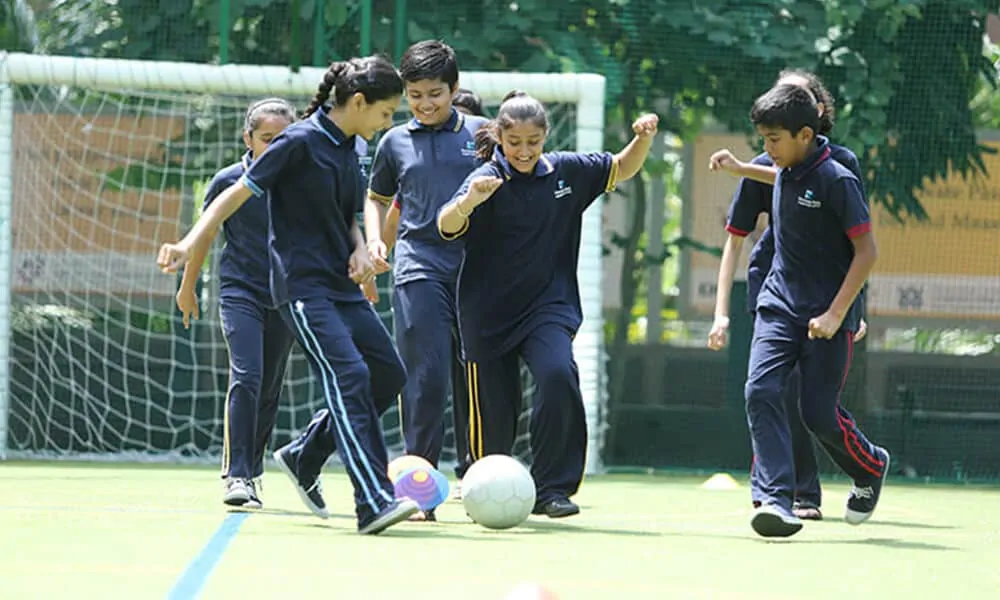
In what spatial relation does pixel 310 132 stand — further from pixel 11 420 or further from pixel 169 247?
pixel 11 420

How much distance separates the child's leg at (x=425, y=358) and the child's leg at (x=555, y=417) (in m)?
0.48

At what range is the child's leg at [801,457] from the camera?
820 centimetres

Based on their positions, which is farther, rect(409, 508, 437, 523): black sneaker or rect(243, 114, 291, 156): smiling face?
rect(243, 114, 291, 156): smiling face

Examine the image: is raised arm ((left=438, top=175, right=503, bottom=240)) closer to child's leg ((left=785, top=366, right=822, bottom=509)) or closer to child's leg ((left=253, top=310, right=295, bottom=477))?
child's leg ((left=253, top=310, right=295, bottom=477))

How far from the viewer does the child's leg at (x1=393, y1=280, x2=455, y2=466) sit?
25.2 ft

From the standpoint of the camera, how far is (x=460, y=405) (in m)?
8.95

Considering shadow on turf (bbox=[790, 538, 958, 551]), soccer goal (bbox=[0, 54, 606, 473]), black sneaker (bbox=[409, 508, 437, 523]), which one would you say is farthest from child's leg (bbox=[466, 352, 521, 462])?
soccer goal (bbox=[0, 54, 606, 473])

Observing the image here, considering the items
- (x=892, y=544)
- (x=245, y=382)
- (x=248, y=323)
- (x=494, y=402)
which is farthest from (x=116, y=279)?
(x=892, y=544)

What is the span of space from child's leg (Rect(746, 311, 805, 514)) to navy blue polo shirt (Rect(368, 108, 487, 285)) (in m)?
1.42

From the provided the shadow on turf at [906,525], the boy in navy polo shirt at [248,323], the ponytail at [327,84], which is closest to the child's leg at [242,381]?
the boy in navy polo shirt at [248,323]

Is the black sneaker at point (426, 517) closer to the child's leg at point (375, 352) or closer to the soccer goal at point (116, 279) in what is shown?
the child's leg at point (375, 352)

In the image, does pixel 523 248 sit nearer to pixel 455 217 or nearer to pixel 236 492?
pixel 455 217

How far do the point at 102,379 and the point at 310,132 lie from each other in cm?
629

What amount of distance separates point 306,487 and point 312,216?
1.12 metres
